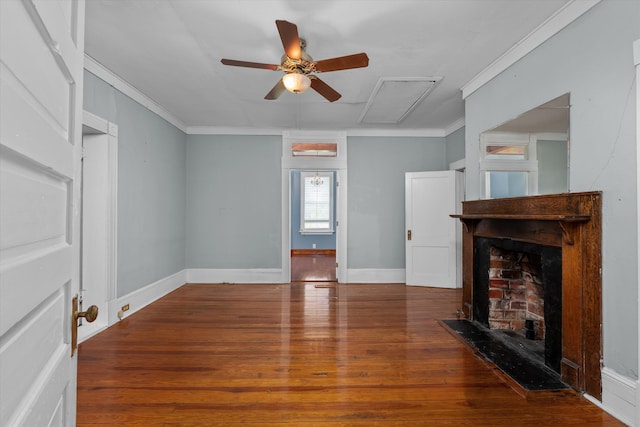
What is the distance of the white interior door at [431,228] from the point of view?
465 cm

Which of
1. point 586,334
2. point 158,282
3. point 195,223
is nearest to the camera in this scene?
point 586,334

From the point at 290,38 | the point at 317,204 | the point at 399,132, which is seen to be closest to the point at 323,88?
the point at 290,38

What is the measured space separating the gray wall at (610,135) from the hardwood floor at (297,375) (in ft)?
1.88

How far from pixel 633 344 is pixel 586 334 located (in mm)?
226

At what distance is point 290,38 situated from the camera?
2.05 meters

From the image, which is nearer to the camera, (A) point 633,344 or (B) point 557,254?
(A) point 633,344

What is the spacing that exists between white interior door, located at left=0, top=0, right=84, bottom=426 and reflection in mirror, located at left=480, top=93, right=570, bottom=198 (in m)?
2.71

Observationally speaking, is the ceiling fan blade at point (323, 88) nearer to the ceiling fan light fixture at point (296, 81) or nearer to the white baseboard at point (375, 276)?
the ceiling fan light fixture at point (296, 81)

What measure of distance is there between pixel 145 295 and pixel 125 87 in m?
2.45

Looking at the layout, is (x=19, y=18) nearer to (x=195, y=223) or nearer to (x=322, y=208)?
(x=195, y=223)

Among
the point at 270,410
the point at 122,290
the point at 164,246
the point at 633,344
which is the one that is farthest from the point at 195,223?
the point at 633,344

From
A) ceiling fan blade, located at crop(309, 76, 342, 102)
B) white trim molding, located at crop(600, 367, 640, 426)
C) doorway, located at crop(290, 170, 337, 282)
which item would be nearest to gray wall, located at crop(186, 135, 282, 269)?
ceiling fan blade, located at crop(309, 76, 342, 102)

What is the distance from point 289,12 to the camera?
218cm

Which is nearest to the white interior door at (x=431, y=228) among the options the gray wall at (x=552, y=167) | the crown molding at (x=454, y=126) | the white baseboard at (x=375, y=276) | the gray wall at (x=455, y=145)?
the white baseboard at (x=375, y=276)
